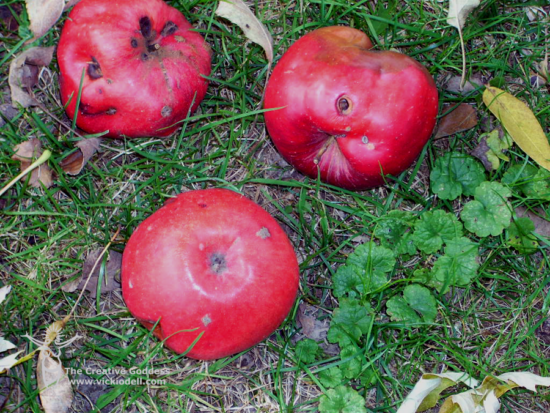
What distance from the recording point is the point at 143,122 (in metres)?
3.07

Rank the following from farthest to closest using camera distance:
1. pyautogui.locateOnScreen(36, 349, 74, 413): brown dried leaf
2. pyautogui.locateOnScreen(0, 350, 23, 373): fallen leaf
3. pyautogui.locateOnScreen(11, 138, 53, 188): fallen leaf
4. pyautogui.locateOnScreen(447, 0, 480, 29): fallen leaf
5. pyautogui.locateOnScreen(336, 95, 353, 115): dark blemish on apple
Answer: pyautogui.locateOnScreen(447, 0, 480, 29): fallen leaf, pyautogui.locateOnScreen(11, 138, 53, 188): fallen leaf, pyautogui.locateOnScreen(36, 349, 74, 413): brown dried leaf, pyautogui.locateOnScreen(0, 350, 23, 373): fallen leaf, pyautogui.locateOnScreen(336, 95, 353, 115): dark blemish on apple

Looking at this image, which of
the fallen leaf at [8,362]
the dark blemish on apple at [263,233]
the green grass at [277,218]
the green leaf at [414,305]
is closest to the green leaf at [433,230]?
the green grass at [277,218]

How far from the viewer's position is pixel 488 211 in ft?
10.6

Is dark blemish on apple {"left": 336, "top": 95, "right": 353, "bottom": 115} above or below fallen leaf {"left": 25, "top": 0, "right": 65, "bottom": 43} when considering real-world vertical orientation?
below

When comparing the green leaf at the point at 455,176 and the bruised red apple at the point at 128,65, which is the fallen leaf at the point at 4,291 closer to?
the bruised red apple at the point at 128,65

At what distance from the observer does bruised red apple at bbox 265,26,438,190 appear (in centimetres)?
272

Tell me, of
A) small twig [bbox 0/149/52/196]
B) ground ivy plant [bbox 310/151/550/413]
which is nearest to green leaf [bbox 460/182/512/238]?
ground ivy plant [bbox 310/151/550/413]

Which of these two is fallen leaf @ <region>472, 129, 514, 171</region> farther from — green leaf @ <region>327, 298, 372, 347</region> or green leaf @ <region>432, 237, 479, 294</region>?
green leaf @ <region>327, 298, 372, 347</region>

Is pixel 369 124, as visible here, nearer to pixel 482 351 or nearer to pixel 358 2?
pixel 358 2

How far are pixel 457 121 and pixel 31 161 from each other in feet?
7.63

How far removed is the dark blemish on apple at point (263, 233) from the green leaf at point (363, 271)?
1.95ft

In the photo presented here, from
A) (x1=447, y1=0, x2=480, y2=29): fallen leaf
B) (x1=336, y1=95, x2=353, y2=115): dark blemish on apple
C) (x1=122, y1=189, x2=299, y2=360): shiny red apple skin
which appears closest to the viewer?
(x1=122, y1=189, x2=299, y2=360): shiny red apple skin

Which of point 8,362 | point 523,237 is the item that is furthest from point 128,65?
point 523,237

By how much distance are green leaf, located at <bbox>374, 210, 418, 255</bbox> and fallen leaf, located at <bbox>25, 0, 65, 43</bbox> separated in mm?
2016
